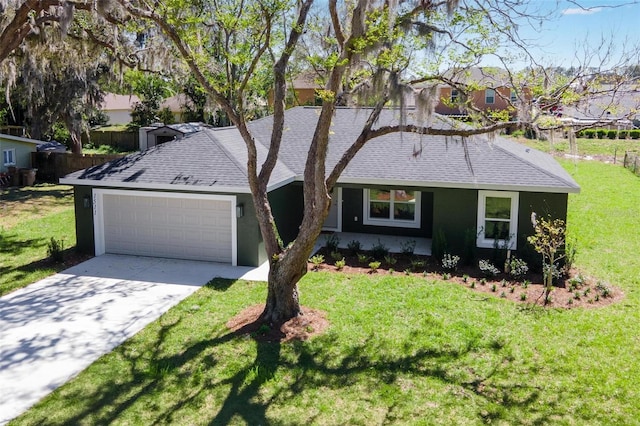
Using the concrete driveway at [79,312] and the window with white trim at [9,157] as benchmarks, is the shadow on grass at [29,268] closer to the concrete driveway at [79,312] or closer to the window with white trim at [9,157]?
the concrete driveway at [79,312]

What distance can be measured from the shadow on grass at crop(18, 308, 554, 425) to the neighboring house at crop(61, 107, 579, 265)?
465 cm

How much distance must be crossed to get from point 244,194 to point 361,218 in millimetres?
4595

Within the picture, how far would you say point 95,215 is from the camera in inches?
559

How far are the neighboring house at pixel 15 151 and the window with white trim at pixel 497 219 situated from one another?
20.4 m

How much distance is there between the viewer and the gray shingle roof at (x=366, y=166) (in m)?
13.2

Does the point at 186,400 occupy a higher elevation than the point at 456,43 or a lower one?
lower

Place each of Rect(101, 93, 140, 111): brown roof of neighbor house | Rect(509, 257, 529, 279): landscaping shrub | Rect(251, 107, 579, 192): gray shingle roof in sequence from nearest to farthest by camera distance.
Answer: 1. Rect(509, 257, 529, 279): landscaping shrub
2. Rect(251, 107, 579, 192): gray shingle roof
3. Rect(101, 93, 140, 111): brown roof of neighbor house

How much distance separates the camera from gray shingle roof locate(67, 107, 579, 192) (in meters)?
13.2

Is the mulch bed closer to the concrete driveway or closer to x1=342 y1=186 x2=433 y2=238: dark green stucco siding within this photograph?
x1=342 y1=186 x2=433 y2=238: dark green stucco siding

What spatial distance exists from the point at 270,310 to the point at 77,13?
10.1 metres

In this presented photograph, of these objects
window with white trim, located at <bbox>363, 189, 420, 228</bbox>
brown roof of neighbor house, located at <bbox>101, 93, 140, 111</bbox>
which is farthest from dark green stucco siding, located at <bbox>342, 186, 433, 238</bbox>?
brown roof of neighbor house, located at <bbox>101, 93, 140, 111</bbox>

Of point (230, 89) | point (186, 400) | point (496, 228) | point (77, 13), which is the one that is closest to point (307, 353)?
point (186, 400)

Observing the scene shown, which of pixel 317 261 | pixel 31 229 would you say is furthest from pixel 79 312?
pixel 31 229

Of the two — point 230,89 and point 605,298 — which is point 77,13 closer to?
point 230,89
